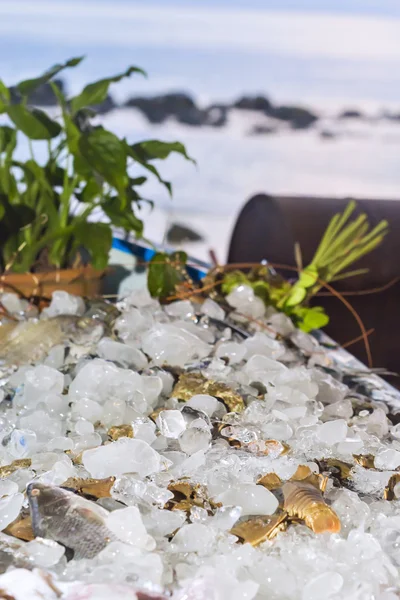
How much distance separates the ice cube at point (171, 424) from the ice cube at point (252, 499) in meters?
0.11

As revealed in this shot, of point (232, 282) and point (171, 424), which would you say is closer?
point (171, 424)

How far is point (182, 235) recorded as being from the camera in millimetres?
2504

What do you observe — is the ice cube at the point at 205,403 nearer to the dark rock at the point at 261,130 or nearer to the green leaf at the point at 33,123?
the green leaf at the point at 33,123

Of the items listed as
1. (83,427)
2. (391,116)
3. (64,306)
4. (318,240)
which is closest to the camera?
(83,427)

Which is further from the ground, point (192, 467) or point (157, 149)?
point (157, 149)

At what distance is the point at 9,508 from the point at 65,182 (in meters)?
0.77

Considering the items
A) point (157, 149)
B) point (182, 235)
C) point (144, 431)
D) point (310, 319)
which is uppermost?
point (157, 149)

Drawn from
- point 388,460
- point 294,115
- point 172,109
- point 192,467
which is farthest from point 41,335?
point 294,115

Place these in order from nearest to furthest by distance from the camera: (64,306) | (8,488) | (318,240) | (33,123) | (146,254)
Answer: (8,488), (64,306), (33,123), (146,254), (318,240)

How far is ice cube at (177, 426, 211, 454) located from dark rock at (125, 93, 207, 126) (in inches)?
81.9

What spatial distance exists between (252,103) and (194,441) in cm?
218

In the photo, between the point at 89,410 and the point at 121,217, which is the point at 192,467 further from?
the point at 121,217

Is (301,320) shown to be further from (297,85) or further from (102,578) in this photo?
(297,85)

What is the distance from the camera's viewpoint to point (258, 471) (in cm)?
52
